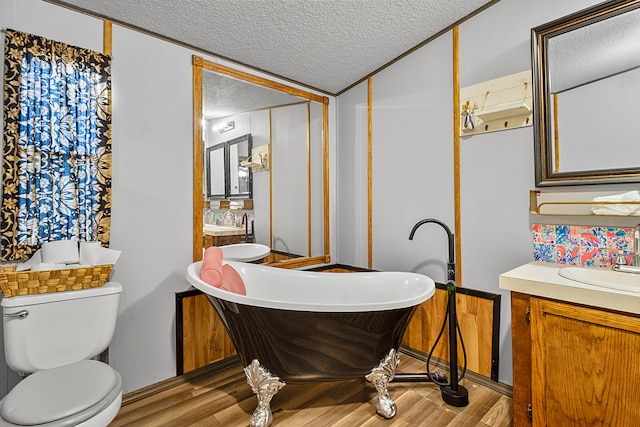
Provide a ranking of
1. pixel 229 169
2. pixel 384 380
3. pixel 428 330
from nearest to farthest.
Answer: pixel 384 380 < pixel 428 330 < pixel 229 169

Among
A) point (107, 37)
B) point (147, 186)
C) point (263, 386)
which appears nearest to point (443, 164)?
point (263, 386)

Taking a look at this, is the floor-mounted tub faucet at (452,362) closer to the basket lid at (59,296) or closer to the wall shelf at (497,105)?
the wall shelf at (497,105)

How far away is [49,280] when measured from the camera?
146cm

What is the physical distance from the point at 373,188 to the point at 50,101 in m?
2.22

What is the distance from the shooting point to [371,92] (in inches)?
108

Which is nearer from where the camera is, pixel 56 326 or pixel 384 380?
pixel 56 326

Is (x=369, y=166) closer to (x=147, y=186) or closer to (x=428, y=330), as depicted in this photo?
(x=428, y=330)

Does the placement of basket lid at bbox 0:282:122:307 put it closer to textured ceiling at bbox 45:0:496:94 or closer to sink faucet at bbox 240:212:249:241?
sink faucet at bbox 240:212:249:241

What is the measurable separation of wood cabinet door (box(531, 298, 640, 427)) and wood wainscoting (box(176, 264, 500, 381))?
2.22ft

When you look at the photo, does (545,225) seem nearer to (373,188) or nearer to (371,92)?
(373,188)

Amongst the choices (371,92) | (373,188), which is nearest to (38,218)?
(373,188)

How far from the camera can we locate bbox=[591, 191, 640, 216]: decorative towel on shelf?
1422 millimetres

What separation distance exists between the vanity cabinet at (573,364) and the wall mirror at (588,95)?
781mm

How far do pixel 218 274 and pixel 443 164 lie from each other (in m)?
1.69
